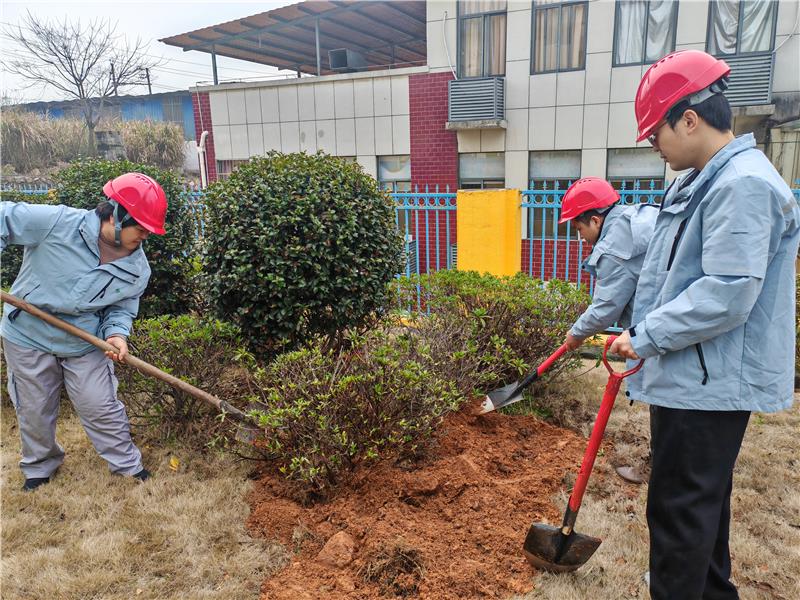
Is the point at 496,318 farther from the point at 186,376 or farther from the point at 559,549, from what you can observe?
the point at 186,376

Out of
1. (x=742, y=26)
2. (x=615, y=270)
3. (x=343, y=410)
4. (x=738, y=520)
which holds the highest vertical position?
(x=742, y=26)

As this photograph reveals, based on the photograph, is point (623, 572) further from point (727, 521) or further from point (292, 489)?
point (292, 489)

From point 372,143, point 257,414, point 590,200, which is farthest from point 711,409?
point 372,143

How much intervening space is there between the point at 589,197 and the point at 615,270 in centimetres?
51

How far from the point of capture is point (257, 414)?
2.79 meters

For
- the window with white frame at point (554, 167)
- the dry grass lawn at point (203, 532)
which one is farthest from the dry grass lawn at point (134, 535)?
the window with white frame at point (554, 167)

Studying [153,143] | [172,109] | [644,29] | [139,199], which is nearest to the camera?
[139,199]

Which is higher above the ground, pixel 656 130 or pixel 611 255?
pixel 656 130

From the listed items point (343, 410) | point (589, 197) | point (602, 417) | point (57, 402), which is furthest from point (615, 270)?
point (57, 402)

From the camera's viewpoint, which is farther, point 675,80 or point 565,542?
point 565,542

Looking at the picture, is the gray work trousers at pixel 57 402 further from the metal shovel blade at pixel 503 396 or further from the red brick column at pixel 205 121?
the red brick column at pixel 205 121

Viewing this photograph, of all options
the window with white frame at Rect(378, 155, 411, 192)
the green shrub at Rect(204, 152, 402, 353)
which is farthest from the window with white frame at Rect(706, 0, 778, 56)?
the green shrub at Rect(204, 152, 402, 353)

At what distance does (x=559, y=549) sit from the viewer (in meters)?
2.36

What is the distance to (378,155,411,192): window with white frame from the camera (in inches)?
450
